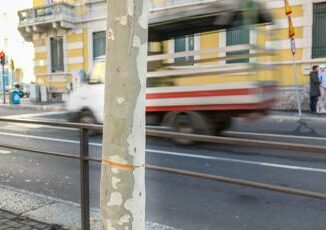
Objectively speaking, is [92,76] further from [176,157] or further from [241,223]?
[241,223]

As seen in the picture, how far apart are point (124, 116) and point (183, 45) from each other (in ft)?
40.4

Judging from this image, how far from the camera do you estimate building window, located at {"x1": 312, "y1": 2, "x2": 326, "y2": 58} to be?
1848 cm

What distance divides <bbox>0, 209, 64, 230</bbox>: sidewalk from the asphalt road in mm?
945

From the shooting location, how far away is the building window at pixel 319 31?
1848cm

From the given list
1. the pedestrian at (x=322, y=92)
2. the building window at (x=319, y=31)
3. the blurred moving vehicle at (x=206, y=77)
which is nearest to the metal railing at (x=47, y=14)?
the building window at (x=319, y=31)

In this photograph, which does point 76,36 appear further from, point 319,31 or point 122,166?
point 122,166

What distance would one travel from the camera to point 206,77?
10055 mm

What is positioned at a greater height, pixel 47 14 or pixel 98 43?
pixel 47 14

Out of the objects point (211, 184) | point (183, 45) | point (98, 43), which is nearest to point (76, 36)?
point (98, 43)

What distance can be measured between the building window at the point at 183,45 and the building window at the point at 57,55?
15.4 m

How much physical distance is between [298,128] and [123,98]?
11174 mm

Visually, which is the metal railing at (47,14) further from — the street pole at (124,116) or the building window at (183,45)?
the street pole at (124,116)

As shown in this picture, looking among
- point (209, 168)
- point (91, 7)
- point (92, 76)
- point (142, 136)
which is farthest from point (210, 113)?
point (91, 7)

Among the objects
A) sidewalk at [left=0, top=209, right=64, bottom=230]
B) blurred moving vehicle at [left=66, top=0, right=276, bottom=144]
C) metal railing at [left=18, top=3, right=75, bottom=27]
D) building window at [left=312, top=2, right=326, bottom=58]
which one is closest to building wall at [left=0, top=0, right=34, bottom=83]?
metal railing at [left=18, top=3, right=75, bottom=27]
